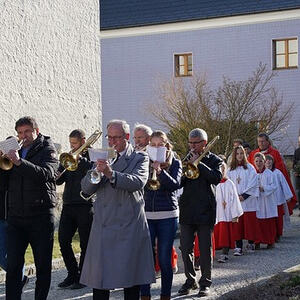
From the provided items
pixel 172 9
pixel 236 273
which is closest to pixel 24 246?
pixel 236 273

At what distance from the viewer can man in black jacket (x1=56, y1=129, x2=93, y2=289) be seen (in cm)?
941

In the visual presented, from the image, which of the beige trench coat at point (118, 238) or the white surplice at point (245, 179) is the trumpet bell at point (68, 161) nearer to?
the beige trench coat at point (118, 238)

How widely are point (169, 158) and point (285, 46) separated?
21842 mm

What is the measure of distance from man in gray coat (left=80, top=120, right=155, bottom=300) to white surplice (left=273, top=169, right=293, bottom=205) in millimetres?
7416

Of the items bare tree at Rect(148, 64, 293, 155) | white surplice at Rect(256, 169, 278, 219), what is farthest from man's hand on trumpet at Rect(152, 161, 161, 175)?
bare tree at Rect(148, 64, 293, 155)

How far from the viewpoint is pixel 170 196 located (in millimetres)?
8469

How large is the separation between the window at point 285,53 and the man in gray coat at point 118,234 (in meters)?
23.3

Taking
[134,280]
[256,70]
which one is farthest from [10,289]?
[256,70]

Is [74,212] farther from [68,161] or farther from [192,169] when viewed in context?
[192,169]

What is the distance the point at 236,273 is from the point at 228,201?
5.51 feet

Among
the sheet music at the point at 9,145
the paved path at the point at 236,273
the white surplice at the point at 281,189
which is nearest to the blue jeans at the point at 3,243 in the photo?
the paved path at the point at 236,273

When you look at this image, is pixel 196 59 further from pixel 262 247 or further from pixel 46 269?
pixel 46 269

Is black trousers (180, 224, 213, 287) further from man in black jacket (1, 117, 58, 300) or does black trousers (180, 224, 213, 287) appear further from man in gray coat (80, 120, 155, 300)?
man in gray coat (80, 120, 155, 300)

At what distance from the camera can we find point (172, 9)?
3222 cm
